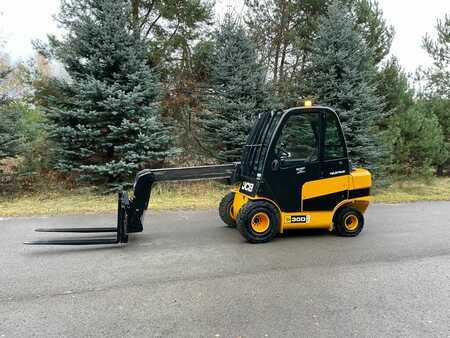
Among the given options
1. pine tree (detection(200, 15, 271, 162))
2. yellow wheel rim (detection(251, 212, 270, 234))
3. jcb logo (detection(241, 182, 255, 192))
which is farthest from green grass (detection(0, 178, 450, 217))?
yellow wheel rim (detection(251, 212, 270, 234))

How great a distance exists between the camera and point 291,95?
1244 centimetres

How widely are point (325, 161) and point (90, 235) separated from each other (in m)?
4.03

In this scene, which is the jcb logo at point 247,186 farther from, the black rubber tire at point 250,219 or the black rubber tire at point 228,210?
the black rubber tire at point 228,210

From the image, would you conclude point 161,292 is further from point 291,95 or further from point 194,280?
point 291,95

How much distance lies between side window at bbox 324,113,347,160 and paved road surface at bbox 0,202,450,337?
4.54 ft

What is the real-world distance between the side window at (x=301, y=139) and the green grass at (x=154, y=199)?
322 centimetres

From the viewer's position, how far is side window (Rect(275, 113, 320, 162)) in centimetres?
541

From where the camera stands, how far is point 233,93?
1106 cm

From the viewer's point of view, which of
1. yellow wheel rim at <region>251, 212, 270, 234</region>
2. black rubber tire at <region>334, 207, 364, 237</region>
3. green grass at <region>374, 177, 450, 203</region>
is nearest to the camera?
yellow wheel rim at <region>251, 212, 270, 234</region>

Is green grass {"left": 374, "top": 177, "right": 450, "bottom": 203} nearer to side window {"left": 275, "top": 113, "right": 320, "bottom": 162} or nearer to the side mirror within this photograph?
side window {"left": 275, "top": 113, "right": 320, "bottom": 162}

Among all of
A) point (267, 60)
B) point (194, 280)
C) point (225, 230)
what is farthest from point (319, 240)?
point (267, 60)

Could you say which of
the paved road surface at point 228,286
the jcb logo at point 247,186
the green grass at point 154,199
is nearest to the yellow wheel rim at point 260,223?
the paved road surface at point 228,286

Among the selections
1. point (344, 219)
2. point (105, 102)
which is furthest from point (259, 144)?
point (105, 102)

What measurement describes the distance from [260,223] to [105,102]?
593 centimetres
